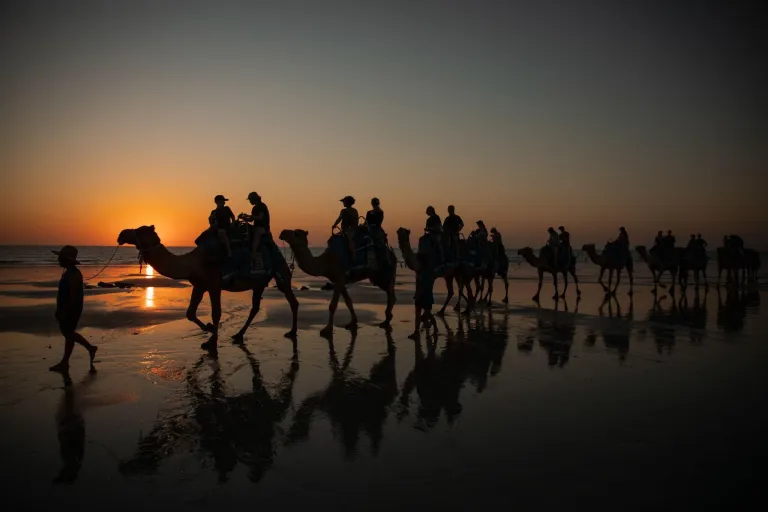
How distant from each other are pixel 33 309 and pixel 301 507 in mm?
16440

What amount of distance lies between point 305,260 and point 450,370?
494cm

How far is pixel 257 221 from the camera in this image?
11344 mm

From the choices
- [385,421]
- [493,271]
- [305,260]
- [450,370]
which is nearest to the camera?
[385,421]

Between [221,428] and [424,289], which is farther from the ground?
[424,289]

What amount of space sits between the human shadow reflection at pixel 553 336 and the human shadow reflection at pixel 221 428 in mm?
5010

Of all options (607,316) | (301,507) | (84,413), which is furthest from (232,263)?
(607,316)

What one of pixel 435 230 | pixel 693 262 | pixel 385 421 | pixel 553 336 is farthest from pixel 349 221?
pixel 693 262

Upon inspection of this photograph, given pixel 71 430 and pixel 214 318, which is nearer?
pixel 71 430

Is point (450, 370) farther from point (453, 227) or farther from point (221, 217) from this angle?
point (453, 227)

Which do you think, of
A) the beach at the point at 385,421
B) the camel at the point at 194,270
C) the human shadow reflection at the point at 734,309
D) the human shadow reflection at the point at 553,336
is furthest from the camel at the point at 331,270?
the human shadow reflection at the point at 734,309

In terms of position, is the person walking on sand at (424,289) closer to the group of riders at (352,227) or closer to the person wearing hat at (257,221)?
the group of riders at (352,227)

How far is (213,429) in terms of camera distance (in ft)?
18.3

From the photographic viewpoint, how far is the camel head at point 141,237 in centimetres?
974

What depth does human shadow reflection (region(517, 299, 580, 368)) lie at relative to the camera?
9.81 m
